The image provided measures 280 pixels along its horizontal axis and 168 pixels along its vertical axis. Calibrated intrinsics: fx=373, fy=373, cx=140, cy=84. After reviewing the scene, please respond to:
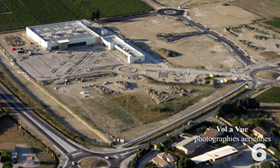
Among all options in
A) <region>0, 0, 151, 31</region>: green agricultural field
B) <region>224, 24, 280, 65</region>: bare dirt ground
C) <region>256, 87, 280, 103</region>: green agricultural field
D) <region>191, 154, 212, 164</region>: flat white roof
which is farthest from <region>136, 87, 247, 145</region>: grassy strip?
<region>0, 0, 151, 31</region>: green agricultural field

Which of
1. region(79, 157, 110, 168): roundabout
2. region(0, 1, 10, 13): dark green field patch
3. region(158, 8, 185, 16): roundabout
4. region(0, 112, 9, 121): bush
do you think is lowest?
region(79, 157, 110, 168): roundabout

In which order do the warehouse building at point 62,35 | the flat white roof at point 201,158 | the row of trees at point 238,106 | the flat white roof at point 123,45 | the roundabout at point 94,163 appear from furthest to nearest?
the warehouse building at point 62,35 → the flat white roof at point 123,45 → the row of trees at point 238,106 → the flat white roof at point 201,158 → the roundabout at point 94,163

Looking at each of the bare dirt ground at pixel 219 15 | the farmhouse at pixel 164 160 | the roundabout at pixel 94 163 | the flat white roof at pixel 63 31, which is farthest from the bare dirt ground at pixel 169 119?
the flat white roof at pixel 63 31

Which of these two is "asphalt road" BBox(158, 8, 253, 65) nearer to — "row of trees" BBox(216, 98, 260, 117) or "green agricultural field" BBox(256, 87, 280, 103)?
"green agricultural field" BBox(256, 87, 280, 103)

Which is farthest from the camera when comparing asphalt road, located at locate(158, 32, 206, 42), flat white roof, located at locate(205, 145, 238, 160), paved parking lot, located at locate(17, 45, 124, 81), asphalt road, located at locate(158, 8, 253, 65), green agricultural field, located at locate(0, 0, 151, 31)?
green agricultural field, located at locate(0, 0, 151, 31)

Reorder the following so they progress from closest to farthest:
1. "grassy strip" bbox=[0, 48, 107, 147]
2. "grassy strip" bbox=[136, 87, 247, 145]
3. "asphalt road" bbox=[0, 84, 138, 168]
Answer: "asphalt road" bbox=[0, 84, 138, 168]
"grassy strip" bbox=[0, 48, 107, 147]
"grassy strip" bbox=[136, 87, 247, 145]

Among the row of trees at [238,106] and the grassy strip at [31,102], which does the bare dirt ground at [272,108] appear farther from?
the grassy strip at [31,102]

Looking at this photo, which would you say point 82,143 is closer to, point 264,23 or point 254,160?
point 254,160
